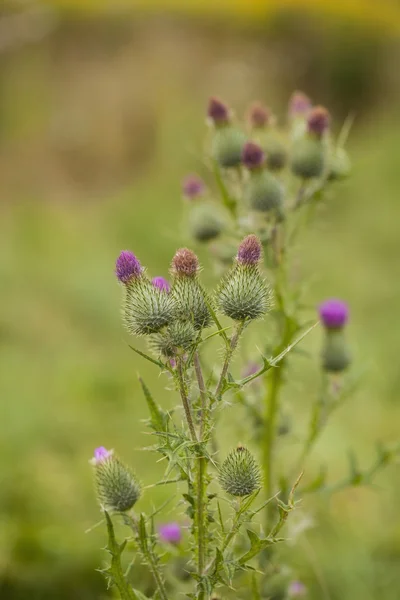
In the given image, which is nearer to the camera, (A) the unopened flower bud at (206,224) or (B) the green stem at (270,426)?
(B) the green stem at (270,426)

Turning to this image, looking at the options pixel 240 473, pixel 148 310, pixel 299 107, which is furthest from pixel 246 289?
pixel 299 107

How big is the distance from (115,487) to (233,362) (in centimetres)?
87

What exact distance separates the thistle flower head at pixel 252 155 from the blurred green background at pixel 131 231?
46 cm

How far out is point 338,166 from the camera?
2893 mm

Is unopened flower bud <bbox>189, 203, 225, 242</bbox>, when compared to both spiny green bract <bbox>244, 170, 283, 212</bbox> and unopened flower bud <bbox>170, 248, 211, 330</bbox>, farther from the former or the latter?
unopened flower bud <bbox>170, 248, 211, 330</bbox>

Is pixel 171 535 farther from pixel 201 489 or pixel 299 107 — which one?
pixel 299 107

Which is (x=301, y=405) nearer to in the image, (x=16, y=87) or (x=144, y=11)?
(x=16, y=87)

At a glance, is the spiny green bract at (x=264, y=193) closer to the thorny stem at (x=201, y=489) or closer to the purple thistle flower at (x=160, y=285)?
the purple thistle flower at (x=160, y=285)

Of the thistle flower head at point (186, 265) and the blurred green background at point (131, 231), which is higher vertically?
the blurred green background at point (131, 231)

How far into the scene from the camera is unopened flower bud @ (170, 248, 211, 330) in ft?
5.49

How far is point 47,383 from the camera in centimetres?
625

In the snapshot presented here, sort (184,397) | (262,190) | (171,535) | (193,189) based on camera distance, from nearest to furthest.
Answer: (184,397), (171,535), (262,190), (193,189)

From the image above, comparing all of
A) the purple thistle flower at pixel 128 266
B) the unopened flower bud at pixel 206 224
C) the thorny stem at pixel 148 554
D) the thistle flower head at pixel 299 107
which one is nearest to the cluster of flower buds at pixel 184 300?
the purple thistle flower at pixel 128 266

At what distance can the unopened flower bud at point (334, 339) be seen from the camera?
290cm
